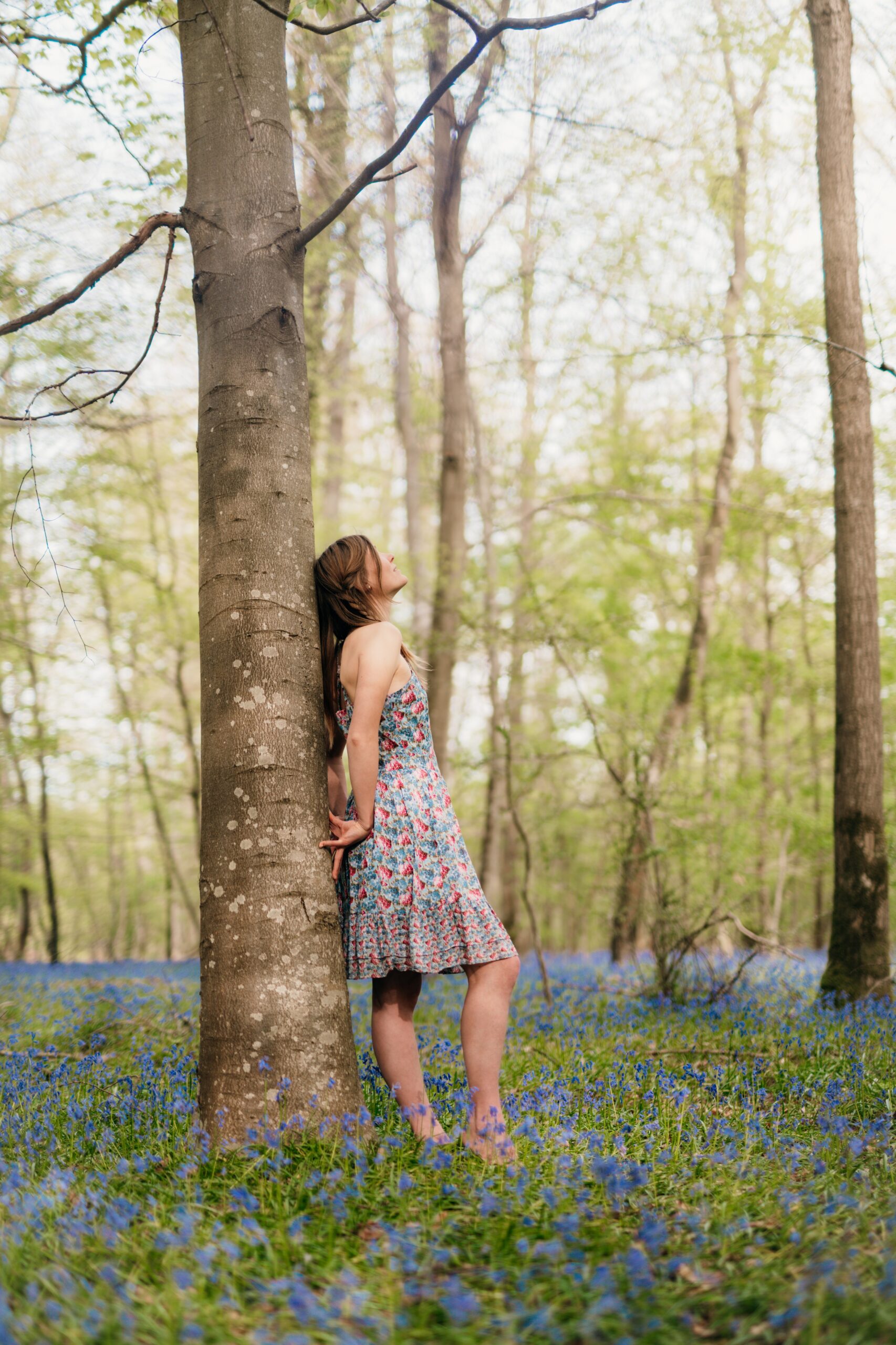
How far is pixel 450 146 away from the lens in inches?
317

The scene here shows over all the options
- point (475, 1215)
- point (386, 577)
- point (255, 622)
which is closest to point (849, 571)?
point (386, 577)

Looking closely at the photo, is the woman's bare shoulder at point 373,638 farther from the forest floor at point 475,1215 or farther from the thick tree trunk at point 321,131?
the thick tree trunk at point 321,131

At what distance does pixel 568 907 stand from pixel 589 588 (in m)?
12.4

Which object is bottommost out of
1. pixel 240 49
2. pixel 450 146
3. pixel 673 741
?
pixel 673 741

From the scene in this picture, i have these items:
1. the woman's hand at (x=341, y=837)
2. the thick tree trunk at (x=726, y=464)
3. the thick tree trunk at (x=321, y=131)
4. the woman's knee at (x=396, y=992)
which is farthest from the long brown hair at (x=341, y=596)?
the thick tree trunk at (x=726, y=464)

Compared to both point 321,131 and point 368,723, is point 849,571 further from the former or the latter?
point 321,131

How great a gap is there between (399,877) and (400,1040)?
56 cm

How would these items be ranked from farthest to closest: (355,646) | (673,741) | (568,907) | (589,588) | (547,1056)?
1. (568,907)
2. (589,588)
3. (673,741)
4. (547,1056)
5. (355,646)

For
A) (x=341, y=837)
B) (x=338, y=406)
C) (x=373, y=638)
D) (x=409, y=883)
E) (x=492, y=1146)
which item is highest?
(x=338, y=406)

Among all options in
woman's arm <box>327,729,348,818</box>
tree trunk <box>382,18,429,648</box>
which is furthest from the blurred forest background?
woman's arm <box>327,729,348,818</box>

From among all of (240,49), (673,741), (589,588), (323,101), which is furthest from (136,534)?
(240,49)

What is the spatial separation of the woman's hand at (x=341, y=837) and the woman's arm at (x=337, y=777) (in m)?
0.17

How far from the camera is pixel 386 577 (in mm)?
3496

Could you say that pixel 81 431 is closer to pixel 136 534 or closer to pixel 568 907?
pixel 136 534
